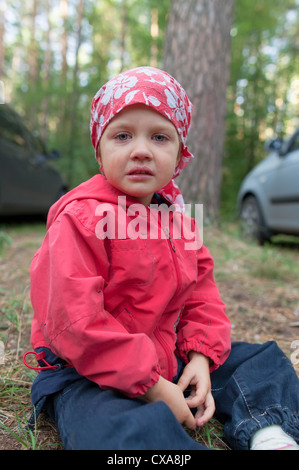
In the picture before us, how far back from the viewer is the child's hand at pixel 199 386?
1217mm

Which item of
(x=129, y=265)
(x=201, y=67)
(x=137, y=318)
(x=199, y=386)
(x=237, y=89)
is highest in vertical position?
(x=237, y=89)

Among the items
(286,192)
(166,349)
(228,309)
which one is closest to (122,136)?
(166,349)

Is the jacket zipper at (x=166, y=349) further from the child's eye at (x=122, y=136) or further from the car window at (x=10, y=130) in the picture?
the car window at (x=10, y=130)

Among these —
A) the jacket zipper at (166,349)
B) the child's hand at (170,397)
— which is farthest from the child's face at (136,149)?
the child's hand at (170,397)

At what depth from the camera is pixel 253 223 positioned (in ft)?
16.9

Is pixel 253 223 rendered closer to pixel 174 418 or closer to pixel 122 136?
pixel 122 136

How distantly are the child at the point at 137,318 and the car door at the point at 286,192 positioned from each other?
10.6ft

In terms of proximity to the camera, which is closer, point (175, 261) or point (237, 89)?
point (175, 261)

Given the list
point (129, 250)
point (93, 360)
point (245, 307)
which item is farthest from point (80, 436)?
point (245, 307)

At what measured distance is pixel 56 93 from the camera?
386 inches

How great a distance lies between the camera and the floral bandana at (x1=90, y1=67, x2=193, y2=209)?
1.22m

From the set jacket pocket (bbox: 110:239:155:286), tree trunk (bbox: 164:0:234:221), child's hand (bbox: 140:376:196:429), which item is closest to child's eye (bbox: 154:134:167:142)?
jacket pocket (bbox: 110:239:155:286)

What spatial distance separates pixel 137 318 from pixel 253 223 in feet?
13.9
